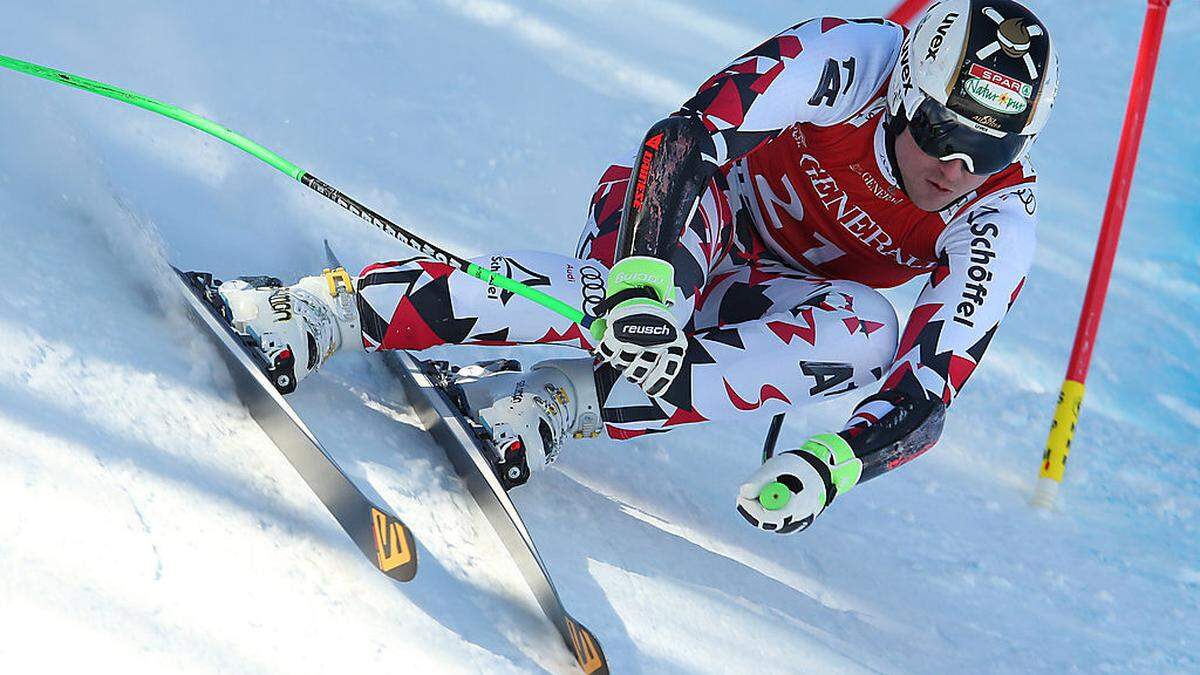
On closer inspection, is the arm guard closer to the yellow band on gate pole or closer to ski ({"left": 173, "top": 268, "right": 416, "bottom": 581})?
ski ({"left": 173, "top": 268, "right": 416, "bottom": 581})

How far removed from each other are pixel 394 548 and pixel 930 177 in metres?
1.16

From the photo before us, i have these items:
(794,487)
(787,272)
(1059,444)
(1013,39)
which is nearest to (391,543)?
(794,487)

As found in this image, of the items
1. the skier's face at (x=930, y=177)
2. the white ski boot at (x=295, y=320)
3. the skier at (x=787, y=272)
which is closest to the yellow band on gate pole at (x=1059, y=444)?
the skier at (x=787, y=272)

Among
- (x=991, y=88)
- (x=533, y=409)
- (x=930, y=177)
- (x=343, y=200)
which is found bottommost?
(x=533, y=409)

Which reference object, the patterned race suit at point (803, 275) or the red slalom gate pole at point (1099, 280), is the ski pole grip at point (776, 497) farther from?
the red slalom gate pole at point (1099, 280)

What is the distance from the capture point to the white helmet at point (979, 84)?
207 cm

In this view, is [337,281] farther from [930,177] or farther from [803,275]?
[930,177]

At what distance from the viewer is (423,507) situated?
210 cm

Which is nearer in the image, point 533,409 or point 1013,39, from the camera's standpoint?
point 1013,39

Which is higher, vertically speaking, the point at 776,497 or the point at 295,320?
the point at 295,320

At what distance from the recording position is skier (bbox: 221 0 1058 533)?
2053 millimetres

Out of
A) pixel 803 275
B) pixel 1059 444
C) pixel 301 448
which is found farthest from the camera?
pixel 1059 444

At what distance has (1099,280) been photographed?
12.2 ft

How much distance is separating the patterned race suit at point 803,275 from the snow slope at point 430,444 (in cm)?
28
